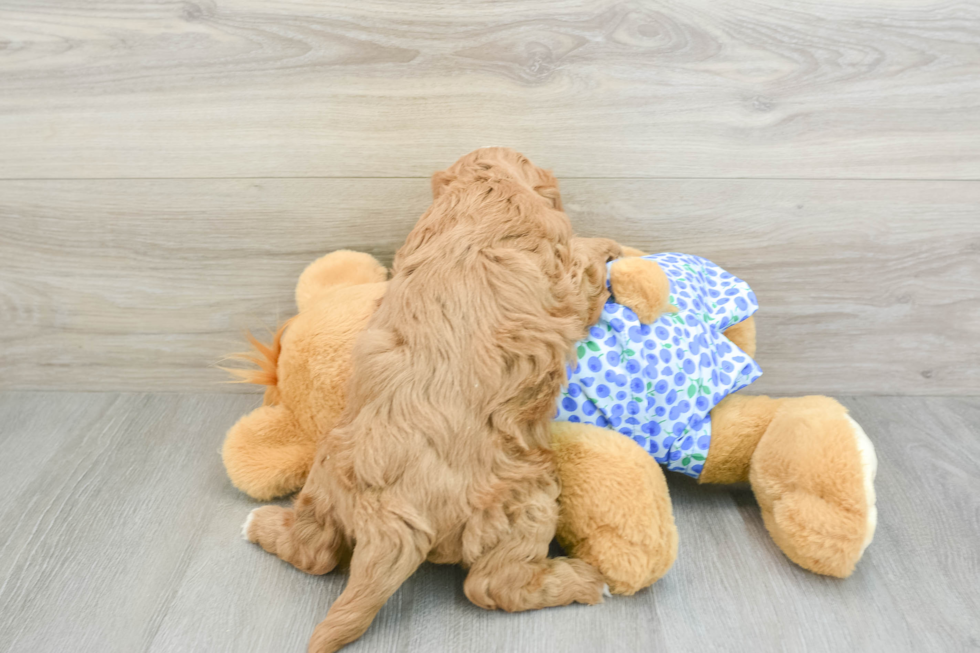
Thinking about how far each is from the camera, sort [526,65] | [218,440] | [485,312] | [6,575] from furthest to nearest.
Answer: [218,440], [526,65], [6,575], [485,312]

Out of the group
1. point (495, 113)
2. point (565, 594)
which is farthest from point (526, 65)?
point (565, 594)

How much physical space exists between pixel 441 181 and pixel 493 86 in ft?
0.70

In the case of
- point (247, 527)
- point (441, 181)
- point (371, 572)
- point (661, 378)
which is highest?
point (441, 181)

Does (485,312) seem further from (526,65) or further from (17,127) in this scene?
(17,127)

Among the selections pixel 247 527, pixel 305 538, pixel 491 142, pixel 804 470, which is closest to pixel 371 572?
pixel 305 538

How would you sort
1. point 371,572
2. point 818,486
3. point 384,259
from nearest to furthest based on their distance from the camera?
point 371,572 → point 818,486 → point 384,259

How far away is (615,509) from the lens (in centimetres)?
72

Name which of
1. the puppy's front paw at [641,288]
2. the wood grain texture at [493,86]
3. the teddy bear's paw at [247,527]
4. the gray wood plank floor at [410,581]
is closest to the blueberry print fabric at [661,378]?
the puppy's front paw at [641,288]

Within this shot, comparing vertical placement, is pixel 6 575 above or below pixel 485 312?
below

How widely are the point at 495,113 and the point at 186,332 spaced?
1.99ft

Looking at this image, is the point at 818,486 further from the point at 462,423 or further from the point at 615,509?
the point at 462,423

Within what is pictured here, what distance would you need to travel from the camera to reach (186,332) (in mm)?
1111

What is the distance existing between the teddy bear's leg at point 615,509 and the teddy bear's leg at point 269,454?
35 cm

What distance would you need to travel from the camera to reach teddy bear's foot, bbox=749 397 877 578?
736mm
